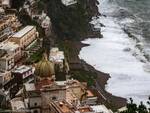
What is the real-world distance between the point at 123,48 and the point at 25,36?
50.6 feet

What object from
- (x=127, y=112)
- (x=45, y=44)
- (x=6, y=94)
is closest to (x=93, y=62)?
(x=45, y=44)

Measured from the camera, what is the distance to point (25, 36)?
225 ft

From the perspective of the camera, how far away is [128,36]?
84.8m

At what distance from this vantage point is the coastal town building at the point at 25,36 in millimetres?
67188

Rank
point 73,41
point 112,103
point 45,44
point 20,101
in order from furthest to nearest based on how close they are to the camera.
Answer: point 73,41 → point 45,44 → point 112,103 → point 20,101

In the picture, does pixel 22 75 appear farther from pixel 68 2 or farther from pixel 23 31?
pixel 68 2

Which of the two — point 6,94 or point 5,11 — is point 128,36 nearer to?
point 5,11

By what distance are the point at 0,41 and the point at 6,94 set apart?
13178 mm

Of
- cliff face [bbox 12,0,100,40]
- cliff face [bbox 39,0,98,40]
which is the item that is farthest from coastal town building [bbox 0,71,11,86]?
cliff face [bbox 39,0,98,40]

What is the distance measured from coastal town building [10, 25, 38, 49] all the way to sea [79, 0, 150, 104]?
7.19 metres

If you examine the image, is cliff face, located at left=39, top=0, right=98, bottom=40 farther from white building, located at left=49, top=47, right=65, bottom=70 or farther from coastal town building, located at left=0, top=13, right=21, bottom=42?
white building, located at left=49, top=47, right=65, bottom=70

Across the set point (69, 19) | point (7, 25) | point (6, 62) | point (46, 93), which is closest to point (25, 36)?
point (7, 25)

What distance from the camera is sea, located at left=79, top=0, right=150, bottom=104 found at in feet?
218

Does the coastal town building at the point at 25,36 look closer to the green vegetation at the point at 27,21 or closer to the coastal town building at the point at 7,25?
the coastal town building at the point at 7,25
